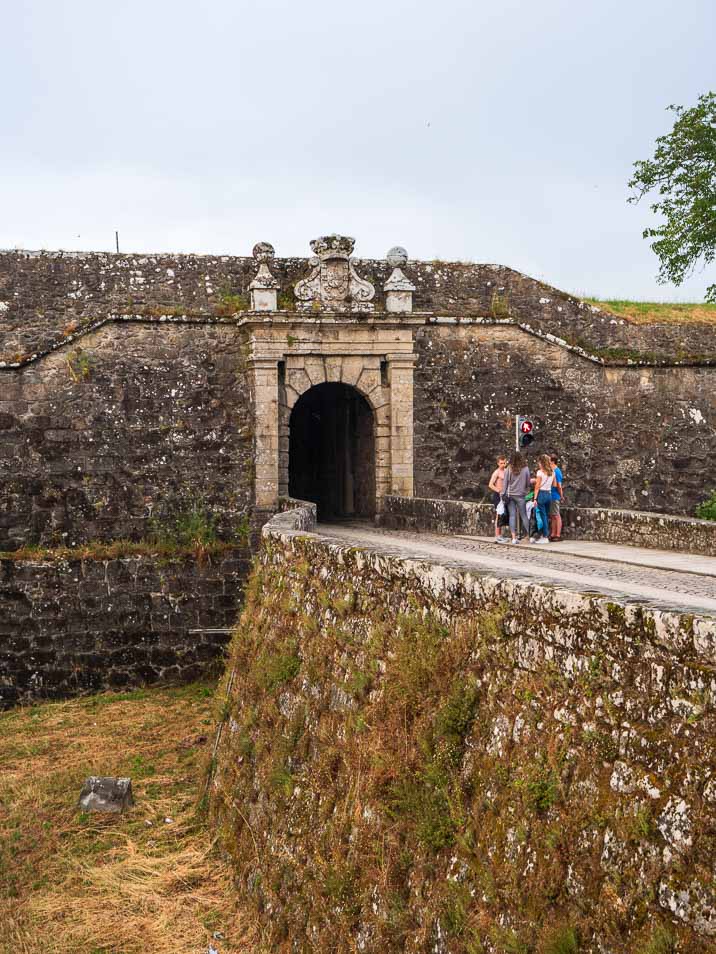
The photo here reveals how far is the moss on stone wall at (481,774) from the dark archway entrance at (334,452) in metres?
9.34

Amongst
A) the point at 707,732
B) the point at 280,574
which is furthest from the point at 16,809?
the point at 707,732

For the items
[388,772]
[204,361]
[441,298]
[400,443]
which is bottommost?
[388,772]

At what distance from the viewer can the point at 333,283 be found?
50.0ft

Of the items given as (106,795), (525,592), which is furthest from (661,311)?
(525,592)

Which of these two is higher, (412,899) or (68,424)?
(68,424)

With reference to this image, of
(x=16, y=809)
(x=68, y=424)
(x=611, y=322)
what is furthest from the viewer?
(x=611, y=322)

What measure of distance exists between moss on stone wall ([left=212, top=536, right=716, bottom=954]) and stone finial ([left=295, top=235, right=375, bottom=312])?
802 centimetres

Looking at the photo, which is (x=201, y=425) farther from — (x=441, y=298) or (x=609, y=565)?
(x=609, y=565)

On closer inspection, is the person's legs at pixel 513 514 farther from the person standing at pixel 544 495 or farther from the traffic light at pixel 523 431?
the traffic light at pixel 523 431

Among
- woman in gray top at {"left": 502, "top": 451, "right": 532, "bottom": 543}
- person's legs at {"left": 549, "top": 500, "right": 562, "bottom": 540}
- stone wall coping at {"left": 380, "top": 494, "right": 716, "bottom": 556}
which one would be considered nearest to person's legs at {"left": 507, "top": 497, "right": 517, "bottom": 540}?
woman in gray top at {"left": 502, "top": 451, "right": 532, "bottom": 543}

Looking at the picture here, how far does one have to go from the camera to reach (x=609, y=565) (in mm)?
9242

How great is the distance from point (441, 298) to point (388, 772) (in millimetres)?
11448

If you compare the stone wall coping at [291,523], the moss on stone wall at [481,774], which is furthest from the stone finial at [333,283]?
the moss on stone wall at [481,774]

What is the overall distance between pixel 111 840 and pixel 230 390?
24.6 feet
